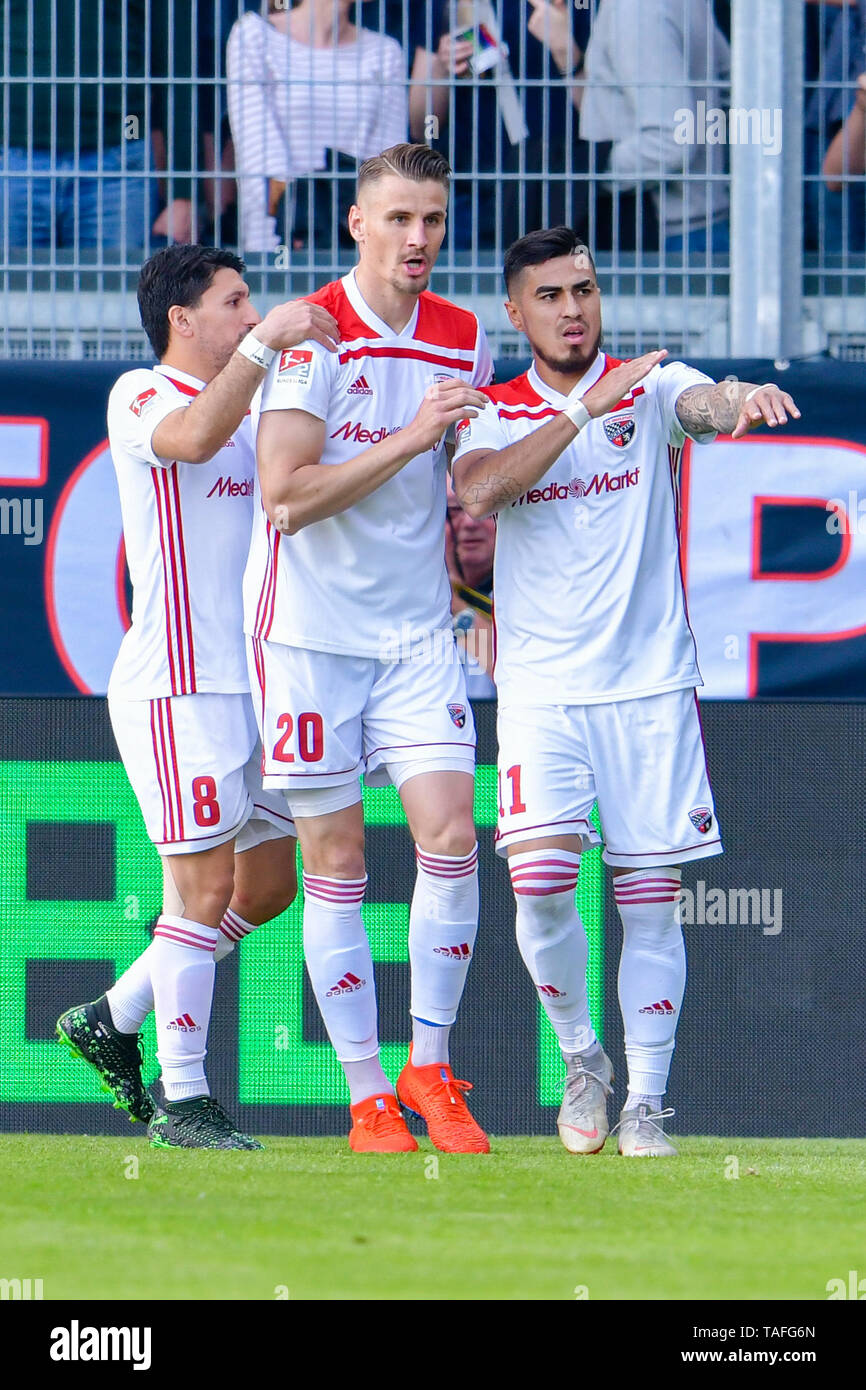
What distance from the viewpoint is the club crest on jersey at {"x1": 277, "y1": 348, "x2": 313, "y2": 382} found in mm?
4672

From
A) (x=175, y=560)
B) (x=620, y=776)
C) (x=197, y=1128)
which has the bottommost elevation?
(x=197, y=1128)

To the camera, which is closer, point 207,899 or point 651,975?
point 651,975

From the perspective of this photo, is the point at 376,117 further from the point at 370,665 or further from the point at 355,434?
the point at 370,665

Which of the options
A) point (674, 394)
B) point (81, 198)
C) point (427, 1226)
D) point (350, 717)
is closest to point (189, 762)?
point (350, 717)

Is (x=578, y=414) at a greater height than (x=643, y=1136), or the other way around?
(x=578, y=414)

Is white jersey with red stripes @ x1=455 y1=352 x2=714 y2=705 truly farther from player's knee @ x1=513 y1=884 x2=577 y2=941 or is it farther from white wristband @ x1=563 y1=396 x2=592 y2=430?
player's knee @ x1=513 y1=884 x2=577 y2=941

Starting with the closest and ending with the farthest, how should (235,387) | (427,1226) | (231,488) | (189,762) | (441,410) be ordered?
(427,1226), (441,410), (235,387), (189,762), (231,488)

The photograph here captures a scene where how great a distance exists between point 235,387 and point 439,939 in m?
1.30

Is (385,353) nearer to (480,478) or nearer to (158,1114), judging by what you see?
(480,478)

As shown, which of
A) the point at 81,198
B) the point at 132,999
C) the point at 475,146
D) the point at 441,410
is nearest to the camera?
the point at 441,410

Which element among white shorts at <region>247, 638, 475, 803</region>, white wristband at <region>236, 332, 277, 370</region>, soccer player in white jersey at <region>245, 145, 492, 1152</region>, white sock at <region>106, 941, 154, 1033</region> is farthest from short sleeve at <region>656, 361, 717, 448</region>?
white sock at <region>106, 941, 154, 1033</region>

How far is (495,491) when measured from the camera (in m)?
4.65

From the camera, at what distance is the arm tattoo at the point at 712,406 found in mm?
4629

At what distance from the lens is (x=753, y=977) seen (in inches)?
235
